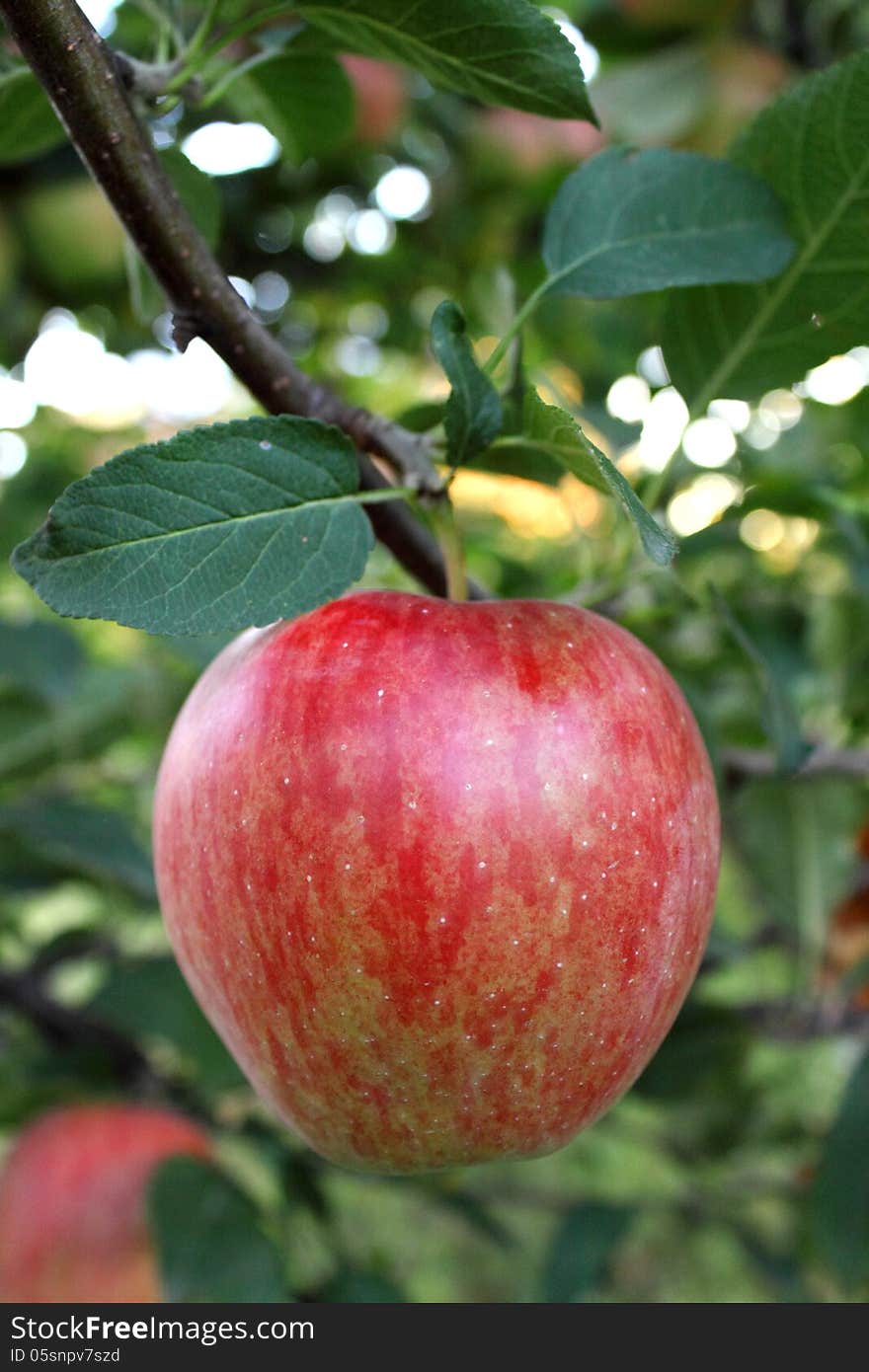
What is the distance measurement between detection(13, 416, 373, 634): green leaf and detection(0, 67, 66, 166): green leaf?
208 mm

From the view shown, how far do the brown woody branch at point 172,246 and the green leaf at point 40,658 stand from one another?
2.01ft

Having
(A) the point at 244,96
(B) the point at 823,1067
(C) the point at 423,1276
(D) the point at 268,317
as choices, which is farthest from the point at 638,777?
(B) the point at 823,1067

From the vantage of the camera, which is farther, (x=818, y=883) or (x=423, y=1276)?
(x=423, y=1276)

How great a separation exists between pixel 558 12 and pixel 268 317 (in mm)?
516

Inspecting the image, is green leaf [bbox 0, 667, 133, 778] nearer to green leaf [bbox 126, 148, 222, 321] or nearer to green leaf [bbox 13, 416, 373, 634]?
green leaf [bbox 126, 148, 222, 321]

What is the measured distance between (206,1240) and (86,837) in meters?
0.31

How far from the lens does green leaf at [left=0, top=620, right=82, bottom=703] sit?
103 cm

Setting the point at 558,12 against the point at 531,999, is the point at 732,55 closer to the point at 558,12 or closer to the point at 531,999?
the point at 558,12

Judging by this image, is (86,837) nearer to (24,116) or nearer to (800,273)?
(24,116)

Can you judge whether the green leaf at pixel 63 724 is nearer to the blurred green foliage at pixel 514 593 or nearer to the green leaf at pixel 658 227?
the blurred green foliage at pixel 514 593

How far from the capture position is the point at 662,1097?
1049 millimetres

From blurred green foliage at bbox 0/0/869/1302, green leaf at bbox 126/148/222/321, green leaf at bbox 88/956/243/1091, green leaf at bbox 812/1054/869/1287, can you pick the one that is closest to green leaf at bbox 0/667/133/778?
blurred green foliage at bbox 0/0/869/1302

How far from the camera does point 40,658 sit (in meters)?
1.04

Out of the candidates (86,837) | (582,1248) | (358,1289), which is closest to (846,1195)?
(582,1248)
